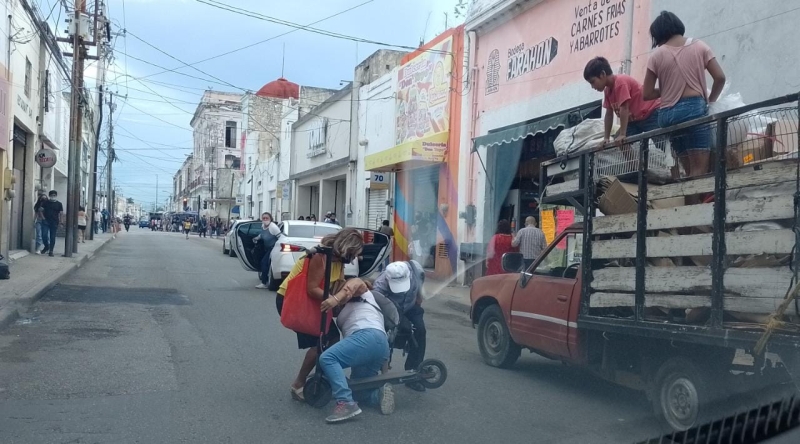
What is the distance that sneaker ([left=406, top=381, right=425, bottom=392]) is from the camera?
245 inches

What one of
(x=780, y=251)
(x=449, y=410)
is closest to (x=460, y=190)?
(x=449, y=410)

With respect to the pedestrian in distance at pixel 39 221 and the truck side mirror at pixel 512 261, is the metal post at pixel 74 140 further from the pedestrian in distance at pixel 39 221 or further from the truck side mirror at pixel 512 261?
the truck side mirror at pixel 512 261

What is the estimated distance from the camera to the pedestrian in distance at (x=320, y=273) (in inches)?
226

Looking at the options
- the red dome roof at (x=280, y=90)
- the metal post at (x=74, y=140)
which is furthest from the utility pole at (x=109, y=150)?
the metal post at (x=74, y=140)

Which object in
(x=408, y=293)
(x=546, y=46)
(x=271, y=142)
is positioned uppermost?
(x=271, y=142)

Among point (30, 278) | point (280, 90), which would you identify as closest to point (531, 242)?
point (30, 278)

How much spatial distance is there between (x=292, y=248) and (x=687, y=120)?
9.67 m

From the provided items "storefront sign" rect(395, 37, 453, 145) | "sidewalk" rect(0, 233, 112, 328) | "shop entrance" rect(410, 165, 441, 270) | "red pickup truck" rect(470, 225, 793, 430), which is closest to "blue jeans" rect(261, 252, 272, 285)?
"sidewalk" rect(0, 233, 112, 328)

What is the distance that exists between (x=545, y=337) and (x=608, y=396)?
0.77 m

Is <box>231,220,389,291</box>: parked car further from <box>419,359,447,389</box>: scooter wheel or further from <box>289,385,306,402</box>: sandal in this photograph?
<box>289,385,306,402</box>: sandal

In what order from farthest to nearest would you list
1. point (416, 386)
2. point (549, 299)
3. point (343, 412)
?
1. point (549, 299)
2. point (416, 386)
3. point (343, 412)

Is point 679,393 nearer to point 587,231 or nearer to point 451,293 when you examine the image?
point 587,231

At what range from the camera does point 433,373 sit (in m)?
6.40

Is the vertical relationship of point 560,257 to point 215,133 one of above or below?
below
